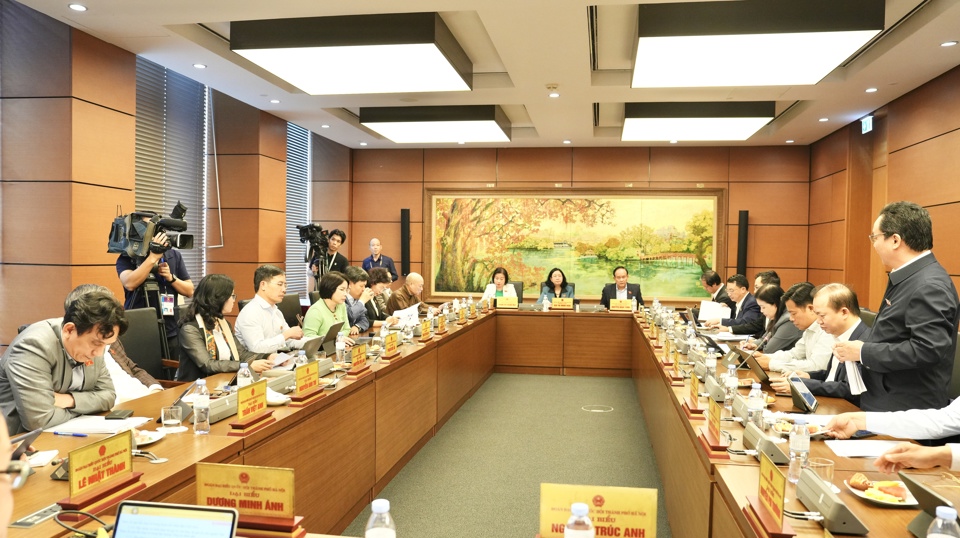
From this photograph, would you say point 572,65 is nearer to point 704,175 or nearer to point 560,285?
point 560,285

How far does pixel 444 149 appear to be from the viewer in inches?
393

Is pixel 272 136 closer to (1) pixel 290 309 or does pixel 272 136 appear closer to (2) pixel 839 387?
(1) pixel 290 309

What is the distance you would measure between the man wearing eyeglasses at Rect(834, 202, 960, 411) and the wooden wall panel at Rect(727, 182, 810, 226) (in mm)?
7105

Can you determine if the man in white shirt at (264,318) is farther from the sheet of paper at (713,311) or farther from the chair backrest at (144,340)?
the sheet of paper at (713,311)

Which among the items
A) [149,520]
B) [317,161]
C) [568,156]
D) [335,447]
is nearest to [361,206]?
[317,161]

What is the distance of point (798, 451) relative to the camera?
1896mm

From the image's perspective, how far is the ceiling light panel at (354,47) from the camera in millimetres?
4555

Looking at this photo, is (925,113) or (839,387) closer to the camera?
(839,387)

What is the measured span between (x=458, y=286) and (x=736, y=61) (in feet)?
19.6

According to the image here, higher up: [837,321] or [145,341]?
[837,321]

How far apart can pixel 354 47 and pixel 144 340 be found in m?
2.41

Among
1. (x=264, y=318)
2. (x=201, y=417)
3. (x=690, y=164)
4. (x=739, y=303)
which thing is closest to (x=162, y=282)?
(x=264, y=318)

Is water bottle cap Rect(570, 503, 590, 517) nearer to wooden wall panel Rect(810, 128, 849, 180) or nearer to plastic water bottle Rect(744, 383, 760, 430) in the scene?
plastic water bottle Rect(744, 383, 760, 430)

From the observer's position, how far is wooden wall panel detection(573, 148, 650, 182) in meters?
9.54
